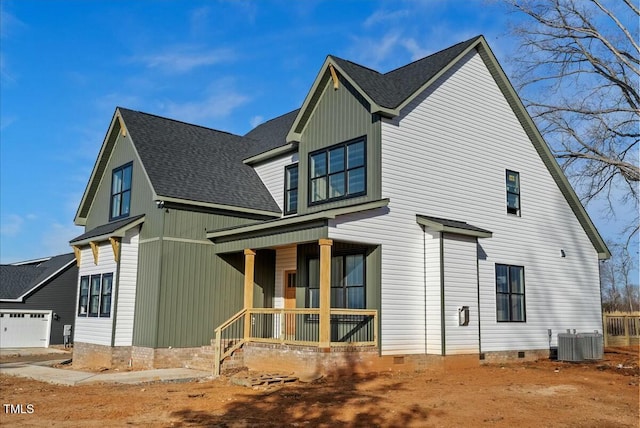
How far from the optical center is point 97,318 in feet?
65.5

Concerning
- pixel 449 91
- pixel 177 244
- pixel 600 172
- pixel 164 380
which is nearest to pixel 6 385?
pixel 164 380

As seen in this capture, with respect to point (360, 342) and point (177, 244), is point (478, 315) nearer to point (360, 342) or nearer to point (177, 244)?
point (360, 342)

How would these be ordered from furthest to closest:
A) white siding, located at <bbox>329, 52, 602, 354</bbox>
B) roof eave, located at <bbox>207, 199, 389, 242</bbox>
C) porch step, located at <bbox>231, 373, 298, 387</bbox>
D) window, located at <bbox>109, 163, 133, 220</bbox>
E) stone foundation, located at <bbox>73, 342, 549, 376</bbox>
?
1. window, located at <bbox>109, 163, 133, 220</bbox>
2. white siding, located at <bbox>329, 52, 602, 354</bbox>
3. roof eave, located at <bbox>207, 199, 389, 242</bbox>
4. stone foundation, located at <bbox>73, 342, 549, 376</bbox>
5. porch step, located at <bbox>231, 373, 298, 387</bbox>

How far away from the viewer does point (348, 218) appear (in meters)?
15.5

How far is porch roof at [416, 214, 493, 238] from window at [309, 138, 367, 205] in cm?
188

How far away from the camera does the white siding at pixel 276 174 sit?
70.0 ft

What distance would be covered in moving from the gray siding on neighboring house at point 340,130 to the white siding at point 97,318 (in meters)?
6.62

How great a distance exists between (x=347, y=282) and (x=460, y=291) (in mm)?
3114

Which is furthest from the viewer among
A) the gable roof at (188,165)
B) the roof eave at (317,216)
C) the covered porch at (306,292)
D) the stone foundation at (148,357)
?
the gable roof at (188,165)

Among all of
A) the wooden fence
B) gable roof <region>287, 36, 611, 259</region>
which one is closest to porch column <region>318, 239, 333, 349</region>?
gable roof <region>287, 36, 611, 259</region>

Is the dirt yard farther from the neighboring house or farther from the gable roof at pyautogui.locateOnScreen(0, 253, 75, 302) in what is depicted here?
the gable roof at pyautogui.locateOnScreen(0, 253, 75, 302)

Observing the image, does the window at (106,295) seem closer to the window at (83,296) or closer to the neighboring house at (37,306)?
the window at (83,296)

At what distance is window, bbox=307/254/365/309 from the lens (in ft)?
53.9

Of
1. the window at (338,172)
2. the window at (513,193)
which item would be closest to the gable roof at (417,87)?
the window at (338,172)
